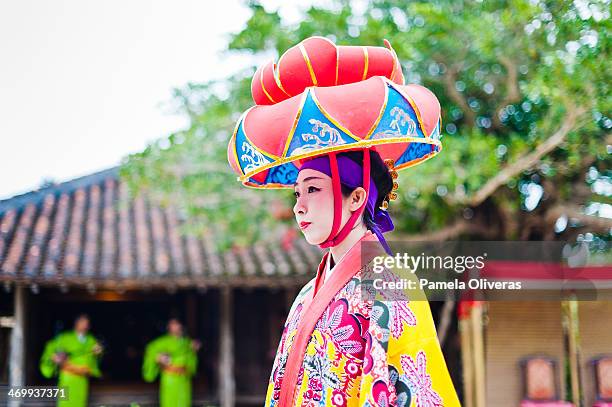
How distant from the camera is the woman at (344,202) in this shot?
1.97 m

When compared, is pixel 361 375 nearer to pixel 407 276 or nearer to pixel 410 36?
pixel 407 276

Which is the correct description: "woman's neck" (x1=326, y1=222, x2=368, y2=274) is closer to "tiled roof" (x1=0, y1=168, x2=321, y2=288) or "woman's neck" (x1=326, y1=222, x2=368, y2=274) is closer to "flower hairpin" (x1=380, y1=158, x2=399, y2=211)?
"flower hairpin" (x1=380, y1=158, x2=399, y2=211)

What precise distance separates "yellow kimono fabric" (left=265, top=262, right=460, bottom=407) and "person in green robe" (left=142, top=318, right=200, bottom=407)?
7.56 meters

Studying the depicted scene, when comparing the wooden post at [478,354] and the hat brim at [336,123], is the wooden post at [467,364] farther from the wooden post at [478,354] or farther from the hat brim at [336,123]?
the hat brim at [336,123]

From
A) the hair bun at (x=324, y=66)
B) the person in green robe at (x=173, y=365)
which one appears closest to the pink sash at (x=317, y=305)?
the hair bun at (x=324, y=66)

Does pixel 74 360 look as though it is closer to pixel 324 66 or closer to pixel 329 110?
pixel 324 66

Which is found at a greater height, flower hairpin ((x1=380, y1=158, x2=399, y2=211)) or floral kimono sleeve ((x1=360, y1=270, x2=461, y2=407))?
flower hairpin ((x1=380, y1=158, x2=399, y2=211))

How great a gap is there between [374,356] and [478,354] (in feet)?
16.0

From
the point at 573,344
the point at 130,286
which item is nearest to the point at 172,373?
the point at 130,286

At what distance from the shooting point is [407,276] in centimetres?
214

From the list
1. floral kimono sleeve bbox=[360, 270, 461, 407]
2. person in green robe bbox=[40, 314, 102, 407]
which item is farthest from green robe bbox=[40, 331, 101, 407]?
floral kimono sleeve bbox=[360, 270, 461, 407]

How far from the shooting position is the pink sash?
6.86ft

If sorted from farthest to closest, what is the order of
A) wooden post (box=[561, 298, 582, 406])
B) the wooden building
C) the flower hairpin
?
the wooden building, wooden post (box=[561, 298, 582, 406]), the flower hairpin

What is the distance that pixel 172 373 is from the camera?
30.2 ft
